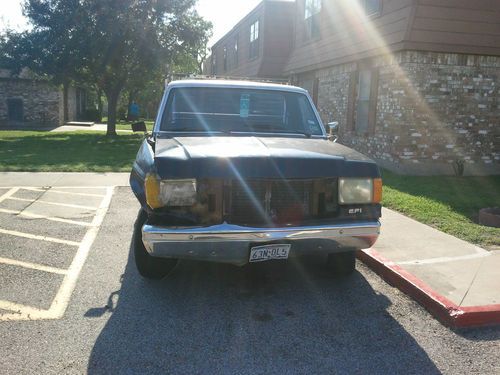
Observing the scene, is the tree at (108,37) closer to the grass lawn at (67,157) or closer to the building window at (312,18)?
the grass lawn at (67,157)

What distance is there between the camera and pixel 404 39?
10109mm

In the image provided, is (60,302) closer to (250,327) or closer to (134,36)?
(250,327)

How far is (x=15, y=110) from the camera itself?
30.2 m

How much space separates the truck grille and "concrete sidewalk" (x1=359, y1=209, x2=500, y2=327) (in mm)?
1194

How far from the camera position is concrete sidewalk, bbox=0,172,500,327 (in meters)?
3.78

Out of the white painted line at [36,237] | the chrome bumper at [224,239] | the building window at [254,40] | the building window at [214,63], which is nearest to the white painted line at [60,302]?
the white painted line at [36,237]

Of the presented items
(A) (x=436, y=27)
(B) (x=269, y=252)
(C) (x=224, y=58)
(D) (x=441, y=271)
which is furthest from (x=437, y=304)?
(C) (x=224, y=58)

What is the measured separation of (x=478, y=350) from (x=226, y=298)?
2015mm

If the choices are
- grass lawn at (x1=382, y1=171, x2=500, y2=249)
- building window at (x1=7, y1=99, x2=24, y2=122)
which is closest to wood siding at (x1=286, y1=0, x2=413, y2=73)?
grass lawn at (x1=382, y1=171, x2=500, y2=249)

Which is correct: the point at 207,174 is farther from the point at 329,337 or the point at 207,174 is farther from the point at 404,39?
the point at 404,39

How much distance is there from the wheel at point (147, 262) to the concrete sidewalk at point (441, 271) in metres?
2.21

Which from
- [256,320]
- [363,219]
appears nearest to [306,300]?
[256,320]

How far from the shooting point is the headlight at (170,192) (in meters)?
3.55

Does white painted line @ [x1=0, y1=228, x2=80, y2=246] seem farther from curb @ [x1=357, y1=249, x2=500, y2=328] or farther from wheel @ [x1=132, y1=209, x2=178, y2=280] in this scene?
curb @ [x1=357, y1=249, x2=500, y2=328]
